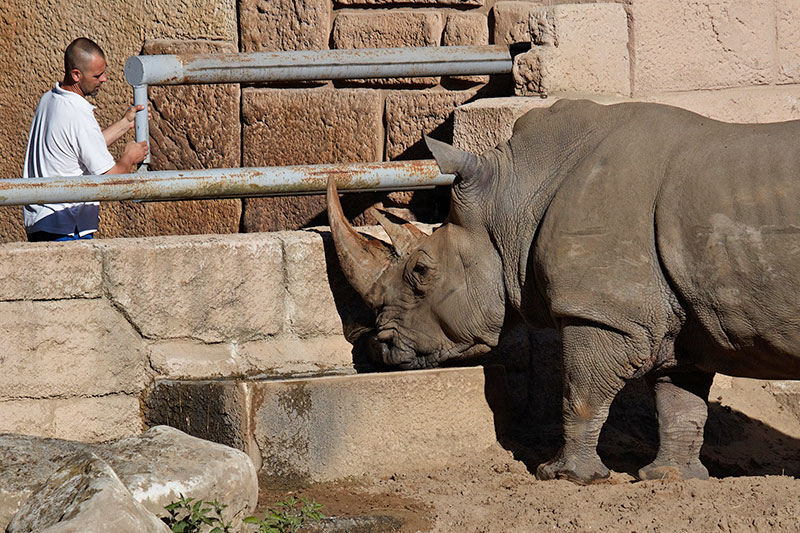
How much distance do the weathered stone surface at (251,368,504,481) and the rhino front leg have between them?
514mm

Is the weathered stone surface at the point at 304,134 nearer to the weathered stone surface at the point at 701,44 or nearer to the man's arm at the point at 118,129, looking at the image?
the man's arm at the point at 118,129

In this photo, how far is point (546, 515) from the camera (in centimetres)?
471

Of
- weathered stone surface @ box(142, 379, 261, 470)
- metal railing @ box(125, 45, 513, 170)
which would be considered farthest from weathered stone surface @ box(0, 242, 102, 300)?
metal railing @ box(125, 45, 513, 170)

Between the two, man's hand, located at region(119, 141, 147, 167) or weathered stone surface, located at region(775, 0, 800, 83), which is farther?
weathered stone surface, located at region(775, 0, 800, 83)

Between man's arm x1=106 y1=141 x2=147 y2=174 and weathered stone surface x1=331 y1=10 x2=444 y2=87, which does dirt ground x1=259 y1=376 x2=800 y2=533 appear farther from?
weathered stone surface x1=331 y1=10 x2=444 y2=87

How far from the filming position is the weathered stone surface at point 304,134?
6.90 metres

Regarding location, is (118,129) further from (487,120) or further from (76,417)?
(487,120)

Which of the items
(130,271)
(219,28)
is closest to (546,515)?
(130,271)

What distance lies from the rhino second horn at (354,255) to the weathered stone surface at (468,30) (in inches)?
65.2

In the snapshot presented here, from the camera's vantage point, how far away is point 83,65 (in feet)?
20.9

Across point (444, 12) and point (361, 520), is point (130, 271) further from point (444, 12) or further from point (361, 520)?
point (444, 12)

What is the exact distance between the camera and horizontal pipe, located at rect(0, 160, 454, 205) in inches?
206

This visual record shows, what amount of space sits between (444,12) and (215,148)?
1587mm

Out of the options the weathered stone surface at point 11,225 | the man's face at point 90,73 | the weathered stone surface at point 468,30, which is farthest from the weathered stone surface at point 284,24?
the weathered stone surface at point 11,225
